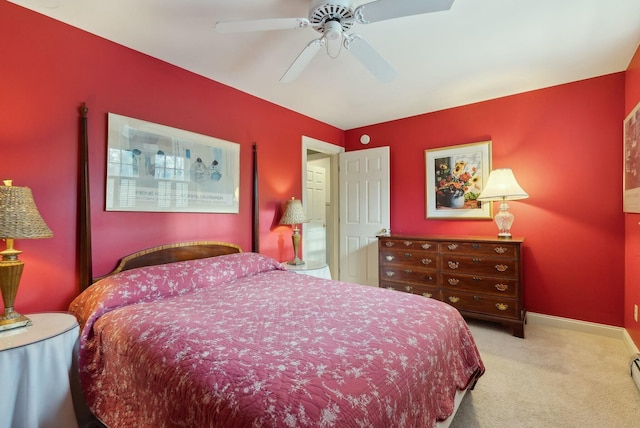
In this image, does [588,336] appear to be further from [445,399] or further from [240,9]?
[240,9]

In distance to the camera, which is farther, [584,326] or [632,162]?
[584,326]

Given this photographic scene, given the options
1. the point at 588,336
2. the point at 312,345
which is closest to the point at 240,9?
the point at 312,345

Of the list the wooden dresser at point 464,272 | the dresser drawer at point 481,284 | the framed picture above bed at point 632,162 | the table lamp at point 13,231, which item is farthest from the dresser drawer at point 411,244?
the table lamp at point 13,231

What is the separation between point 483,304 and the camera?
9.54 ft

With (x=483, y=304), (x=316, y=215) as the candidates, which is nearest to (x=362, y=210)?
(x=316, y=215)

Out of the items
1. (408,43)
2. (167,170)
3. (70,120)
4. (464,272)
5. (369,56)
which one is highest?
(408,43)

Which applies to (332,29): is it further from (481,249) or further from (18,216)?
(481,249)

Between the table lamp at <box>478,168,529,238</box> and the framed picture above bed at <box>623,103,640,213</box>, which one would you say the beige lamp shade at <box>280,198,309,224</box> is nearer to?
the table lamp at <box>478,168,529,238</box>

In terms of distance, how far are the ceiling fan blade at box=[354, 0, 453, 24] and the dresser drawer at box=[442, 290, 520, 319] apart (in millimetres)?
2590

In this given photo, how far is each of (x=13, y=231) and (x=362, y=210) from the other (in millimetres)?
3476

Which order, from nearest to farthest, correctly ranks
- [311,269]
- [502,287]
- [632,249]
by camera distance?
[632,249] → [502,287] → [311,269]

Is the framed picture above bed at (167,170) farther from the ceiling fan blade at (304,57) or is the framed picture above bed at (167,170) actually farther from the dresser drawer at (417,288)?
the dresser drawer at (417,288)

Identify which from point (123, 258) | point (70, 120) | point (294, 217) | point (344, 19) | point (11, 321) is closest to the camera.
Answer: point (11, 321)

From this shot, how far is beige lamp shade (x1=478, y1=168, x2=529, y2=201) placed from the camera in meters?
2.89
